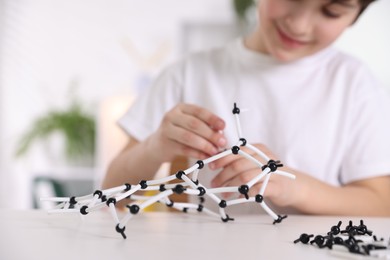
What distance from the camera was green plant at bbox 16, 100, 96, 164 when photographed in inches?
135

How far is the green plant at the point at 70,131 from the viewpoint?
135 inches

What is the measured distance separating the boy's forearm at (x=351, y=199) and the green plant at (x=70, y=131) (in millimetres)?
2759

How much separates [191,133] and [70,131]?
9.77 ft

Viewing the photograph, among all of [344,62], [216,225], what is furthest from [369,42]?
[216,225]

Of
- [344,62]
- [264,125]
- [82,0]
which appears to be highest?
[82,0]

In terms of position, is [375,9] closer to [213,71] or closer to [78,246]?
[213,71]

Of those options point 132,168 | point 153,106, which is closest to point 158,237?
point 132,168

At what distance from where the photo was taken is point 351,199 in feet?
2.47

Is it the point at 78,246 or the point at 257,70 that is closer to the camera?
the point at 78,246

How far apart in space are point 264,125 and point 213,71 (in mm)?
135

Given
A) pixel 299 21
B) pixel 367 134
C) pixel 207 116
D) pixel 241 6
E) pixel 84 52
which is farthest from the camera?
pixel 84 52

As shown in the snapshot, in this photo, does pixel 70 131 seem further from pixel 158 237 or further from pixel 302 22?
pixel 158 237

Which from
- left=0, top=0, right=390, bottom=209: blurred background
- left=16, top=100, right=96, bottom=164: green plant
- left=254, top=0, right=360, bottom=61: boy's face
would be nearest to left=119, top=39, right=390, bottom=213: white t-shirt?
left=254, top=0, right=360, bottom=61: boy's face

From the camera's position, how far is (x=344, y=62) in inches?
37.1
